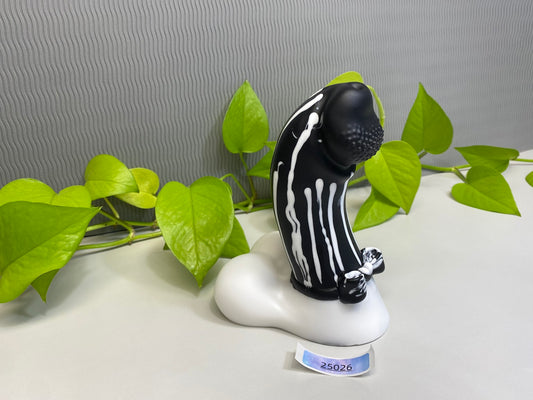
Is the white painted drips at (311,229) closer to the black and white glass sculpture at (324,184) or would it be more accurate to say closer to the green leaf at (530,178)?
the black and white glass sculpture at (324,184)

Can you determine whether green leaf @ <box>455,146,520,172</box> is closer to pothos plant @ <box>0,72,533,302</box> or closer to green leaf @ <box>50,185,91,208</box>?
pothos plant @ <box>0,72,533,302</box>

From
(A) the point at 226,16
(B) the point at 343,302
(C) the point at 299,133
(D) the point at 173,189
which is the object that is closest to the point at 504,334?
(B) the point at 343,302

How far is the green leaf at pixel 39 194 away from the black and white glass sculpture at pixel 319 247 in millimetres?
204

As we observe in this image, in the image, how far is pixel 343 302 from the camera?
0.45 m

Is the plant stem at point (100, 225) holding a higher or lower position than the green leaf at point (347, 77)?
lower

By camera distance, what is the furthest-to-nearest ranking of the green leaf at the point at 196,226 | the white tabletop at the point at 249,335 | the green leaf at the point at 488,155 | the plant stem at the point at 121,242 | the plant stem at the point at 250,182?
the green leaf at the point at 488,155 < the plant stem at the point at 250,182 < the plant stem at the point at 121,242 < the green leaf at the point at 196,226 < the white tabletop at the point at 249,335

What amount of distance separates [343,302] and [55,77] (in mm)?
463

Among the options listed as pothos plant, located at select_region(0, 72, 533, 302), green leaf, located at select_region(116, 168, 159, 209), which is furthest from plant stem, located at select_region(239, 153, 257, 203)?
green leaf, located at select_region(116, 168, 159, 209)

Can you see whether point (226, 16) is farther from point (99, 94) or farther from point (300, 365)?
point (300, 365)

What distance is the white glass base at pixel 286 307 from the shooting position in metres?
0.46

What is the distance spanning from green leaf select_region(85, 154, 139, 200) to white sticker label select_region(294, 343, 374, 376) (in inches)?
12.1

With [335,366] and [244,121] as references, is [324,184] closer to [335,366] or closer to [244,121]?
[335,366]

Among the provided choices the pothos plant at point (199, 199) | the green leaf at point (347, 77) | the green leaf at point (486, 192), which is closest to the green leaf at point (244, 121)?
the pothos plant at point (199, 199)

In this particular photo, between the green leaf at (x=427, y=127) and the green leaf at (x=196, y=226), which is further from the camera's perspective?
the green leaf at (x=427, y=127)
